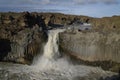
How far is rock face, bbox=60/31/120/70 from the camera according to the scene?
28734 millimetres

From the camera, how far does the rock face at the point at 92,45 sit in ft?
94.3

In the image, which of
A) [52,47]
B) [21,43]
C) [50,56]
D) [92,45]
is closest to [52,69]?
[50,56]

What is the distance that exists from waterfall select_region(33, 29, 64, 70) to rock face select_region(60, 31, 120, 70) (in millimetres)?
759

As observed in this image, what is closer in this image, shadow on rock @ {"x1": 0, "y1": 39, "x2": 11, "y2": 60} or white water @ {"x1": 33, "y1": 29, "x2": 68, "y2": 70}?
white water @ {"x1": 33, "y1": 29, "x2": 68, "y2": 70}

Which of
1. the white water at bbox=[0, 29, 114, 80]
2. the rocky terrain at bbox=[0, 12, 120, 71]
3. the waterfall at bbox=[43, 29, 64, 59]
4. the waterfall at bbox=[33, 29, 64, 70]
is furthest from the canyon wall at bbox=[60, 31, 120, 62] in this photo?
the white water at bbox=[0, 29, 114, 80]

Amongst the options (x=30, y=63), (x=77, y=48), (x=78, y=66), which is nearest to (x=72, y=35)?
(x=77, y=48)

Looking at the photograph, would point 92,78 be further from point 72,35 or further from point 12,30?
point 12,30

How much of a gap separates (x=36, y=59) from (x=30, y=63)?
87cm

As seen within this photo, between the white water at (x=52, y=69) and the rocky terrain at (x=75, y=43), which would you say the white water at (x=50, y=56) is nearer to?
the white water at (x=52, y=69)

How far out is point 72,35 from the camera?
3078 centimetres

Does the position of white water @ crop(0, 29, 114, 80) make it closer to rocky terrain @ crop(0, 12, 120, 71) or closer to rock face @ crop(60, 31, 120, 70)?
rocky terrain @ crop(0, 12, 120, 71)

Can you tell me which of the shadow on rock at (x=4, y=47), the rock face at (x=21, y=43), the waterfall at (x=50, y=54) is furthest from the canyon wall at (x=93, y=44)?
the shadow on rock at (x=4, y=47)

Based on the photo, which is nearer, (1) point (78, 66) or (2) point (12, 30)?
(1) point (78, 66)

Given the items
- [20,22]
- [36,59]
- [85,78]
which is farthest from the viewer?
[20,22]
